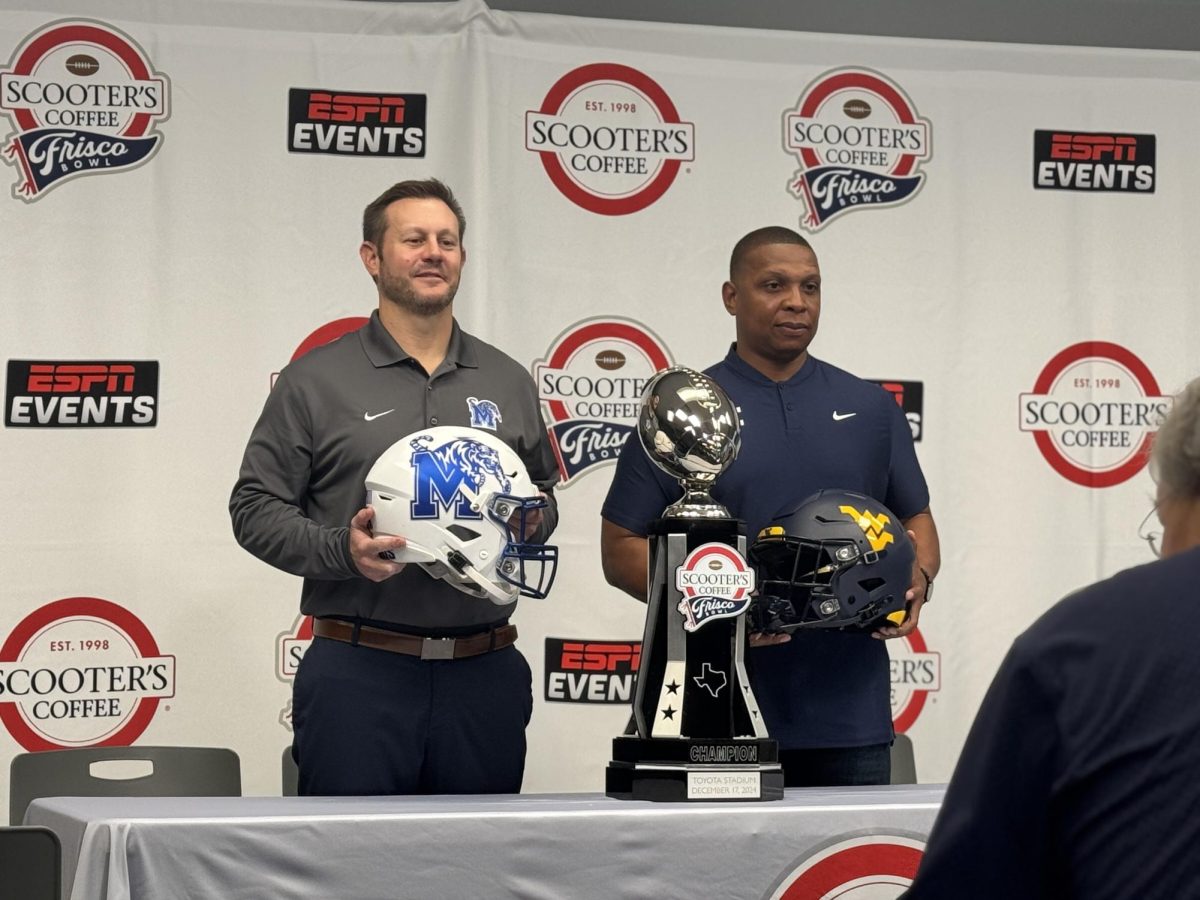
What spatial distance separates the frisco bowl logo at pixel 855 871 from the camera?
2.27m

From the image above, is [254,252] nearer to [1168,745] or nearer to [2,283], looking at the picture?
[2,283]

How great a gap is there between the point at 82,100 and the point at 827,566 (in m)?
2.83

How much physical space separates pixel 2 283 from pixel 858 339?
2.48m

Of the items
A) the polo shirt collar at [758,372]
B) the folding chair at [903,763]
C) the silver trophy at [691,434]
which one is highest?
the polo shirt collar at [758,372]

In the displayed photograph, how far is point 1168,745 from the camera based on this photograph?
1.05m

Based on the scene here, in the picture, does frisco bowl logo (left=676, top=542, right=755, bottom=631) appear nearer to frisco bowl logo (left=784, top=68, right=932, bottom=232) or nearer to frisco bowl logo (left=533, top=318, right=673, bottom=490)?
frisco bowl logo (left=533, top=318, right=673, bottom=490)

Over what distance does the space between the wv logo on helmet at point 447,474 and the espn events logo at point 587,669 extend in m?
1.89

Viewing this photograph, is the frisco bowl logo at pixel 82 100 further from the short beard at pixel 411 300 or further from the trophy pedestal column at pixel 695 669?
the trophy pedestal column at pixel 695 669

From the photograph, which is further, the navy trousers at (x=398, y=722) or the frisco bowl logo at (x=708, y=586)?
the navy trousers at (x=398, y=722)

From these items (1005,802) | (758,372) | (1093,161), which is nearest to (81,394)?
A: (758,372)

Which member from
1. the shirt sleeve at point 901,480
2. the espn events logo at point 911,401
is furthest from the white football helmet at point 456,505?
the espn events logo at point 911,401

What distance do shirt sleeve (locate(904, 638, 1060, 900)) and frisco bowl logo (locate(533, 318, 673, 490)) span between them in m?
3.47

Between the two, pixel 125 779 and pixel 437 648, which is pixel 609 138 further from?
pixel 125 779

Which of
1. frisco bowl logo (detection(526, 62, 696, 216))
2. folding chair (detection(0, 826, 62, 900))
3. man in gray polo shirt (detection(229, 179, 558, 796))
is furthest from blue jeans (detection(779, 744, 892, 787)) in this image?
frisco bowl logo (detection(526, 62, 696, 216))
